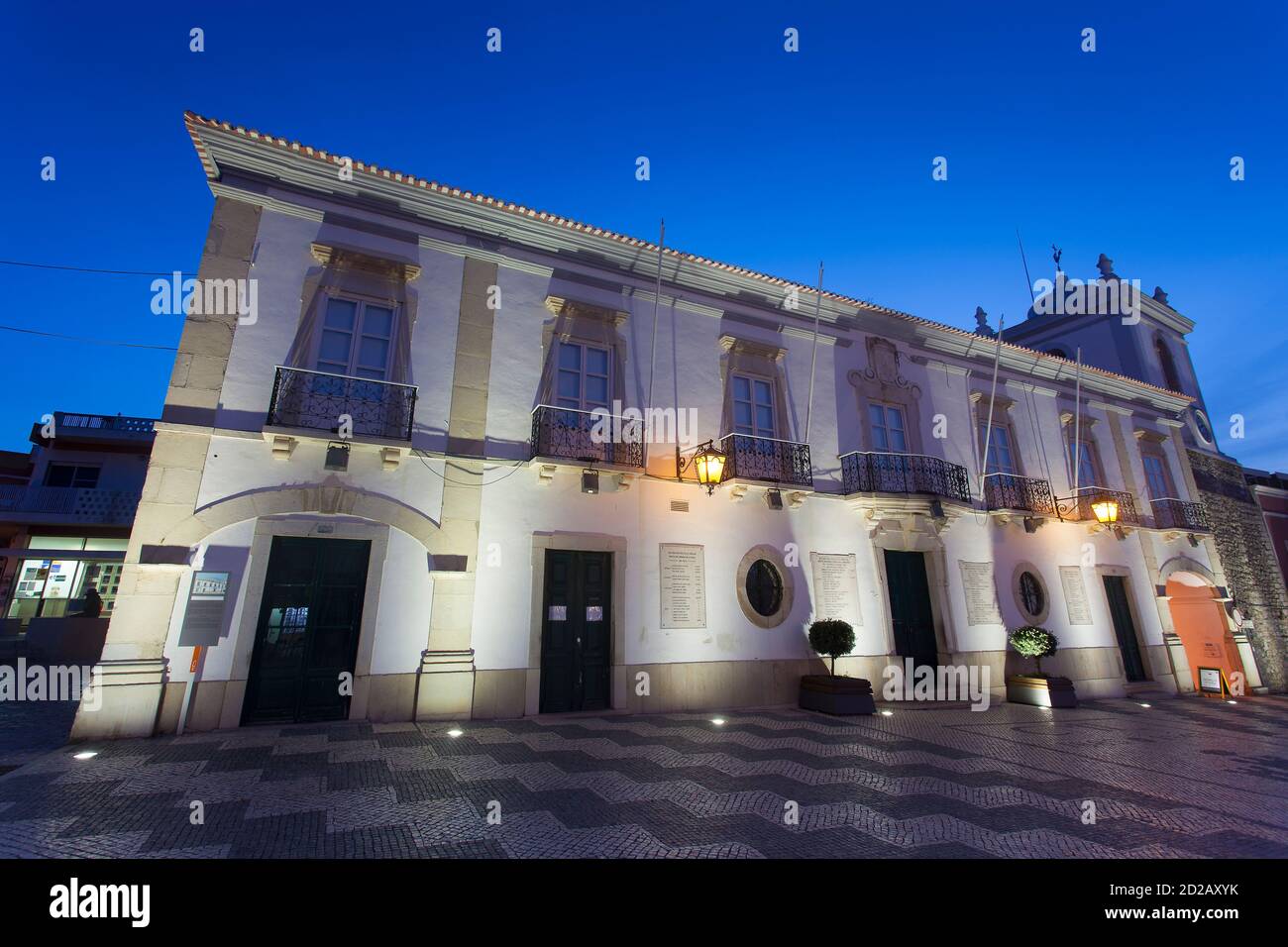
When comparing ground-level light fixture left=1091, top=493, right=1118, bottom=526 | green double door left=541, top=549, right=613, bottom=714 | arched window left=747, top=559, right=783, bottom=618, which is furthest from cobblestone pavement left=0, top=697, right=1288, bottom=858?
ground-level light fixture left=1091, top=493, right=1118, bottom=526

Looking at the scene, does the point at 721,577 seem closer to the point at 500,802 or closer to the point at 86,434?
the point at 500,802

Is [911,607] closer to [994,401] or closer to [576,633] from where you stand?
[994,401]

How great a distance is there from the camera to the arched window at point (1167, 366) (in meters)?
19.0

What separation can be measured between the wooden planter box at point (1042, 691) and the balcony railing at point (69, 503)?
28798 millimetres

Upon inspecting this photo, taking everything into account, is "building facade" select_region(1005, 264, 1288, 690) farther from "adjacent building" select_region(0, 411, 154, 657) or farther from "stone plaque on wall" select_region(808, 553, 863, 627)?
"adjacent building" select_region(0, 411, 154, 657)

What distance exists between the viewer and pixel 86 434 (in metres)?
20.9

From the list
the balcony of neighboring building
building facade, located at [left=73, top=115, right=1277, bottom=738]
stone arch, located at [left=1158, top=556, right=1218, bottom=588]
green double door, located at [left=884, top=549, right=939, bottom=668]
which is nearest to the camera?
building facade, located at [left=73, top=115, right=1277, bottom=738]

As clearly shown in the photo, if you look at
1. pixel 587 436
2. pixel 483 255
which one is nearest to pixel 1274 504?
pixel 587 436

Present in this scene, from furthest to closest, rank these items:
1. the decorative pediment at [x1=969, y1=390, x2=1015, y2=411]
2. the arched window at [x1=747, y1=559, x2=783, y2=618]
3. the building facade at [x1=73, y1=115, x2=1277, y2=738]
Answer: the decorative pediment at [x1=969, y1=390, x2=1015, y2=411] < the arched window at [x1=747, y1=559, x2=783, y2=618] < the building facade at [x1=73, y1=115, x2=1277, y2=738]

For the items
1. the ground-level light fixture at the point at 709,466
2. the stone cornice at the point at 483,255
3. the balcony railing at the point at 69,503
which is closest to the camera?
the ground-level light fixture at the point at 709,466

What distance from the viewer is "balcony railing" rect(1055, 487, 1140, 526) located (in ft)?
45.3

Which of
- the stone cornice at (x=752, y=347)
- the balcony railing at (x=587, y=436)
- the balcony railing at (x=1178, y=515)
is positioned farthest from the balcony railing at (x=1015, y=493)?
the balcony railing at (x=587, y=436)

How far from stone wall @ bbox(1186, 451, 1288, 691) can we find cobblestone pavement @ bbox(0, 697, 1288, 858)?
495 inches

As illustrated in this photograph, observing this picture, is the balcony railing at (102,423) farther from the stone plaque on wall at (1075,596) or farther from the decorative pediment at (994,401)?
the stone plaque on wall at (1075,596)
